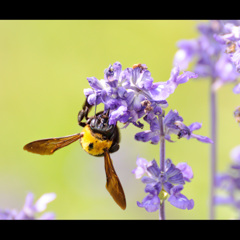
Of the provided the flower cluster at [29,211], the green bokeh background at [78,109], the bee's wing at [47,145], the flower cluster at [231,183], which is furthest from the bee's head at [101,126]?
the green bokeh background at [78,109]

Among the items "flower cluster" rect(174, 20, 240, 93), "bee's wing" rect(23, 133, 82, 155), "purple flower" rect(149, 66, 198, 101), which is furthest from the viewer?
"flower cluster" rect(174, 20, 240, 93)

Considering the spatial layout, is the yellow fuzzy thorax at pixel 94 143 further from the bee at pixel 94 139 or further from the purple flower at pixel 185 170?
the purple flower at pixel 185 170

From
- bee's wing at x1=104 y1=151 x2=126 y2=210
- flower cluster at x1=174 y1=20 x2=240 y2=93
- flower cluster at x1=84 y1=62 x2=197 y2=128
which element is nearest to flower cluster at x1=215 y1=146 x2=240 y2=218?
flower cluster at x1=174 y1=20 x2=240 y2=93

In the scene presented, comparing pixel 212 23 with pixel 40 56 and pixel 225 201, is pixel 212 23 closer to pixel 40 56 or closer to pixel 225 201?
pixel 225 201

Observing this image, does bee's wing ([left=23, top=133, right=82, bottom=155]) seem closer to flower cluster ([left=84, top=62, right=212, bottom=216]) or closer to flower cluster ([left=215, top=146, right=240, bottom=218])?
flower cluster ([left=84, top=62, right=212, bottom=216])

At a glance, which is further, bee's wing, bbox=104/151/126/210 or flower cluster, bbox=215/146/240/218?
flower cluster, bbox=215/146/240/218

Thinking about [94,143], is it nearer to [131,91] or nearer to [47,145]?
[47,145]
